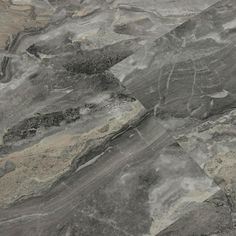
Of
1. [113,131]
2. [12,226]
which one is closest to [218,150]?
[113,131]

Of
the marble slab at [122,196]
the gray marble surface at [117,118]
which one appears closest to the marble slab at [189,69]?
the gray marble surface at [117,118]

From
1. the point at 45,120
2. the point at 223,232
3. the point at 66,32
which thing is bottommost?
the point at 223,232

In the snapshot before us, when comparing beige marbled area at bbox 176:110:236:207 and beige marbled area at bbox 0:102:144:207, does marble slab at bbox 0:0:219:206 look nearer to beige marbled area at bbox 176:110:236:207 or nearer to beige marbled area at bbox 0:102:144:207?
beige marbled area at bbox 0:102:144:207

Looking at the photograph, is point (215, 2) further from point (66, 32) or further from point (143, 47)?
point (66, 32)

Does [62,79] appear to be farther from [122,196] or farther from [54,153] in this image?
[122,196]

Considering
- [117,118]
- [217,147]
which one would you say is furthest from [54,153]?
[217,147]

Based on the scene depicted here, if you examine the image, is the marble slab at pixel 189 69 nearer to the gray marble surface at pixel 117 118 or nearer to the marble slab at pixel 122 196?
the gray marble surface at pixel 117 118

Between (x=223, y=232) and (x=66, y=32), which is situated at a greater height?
(x=66, y=32)
